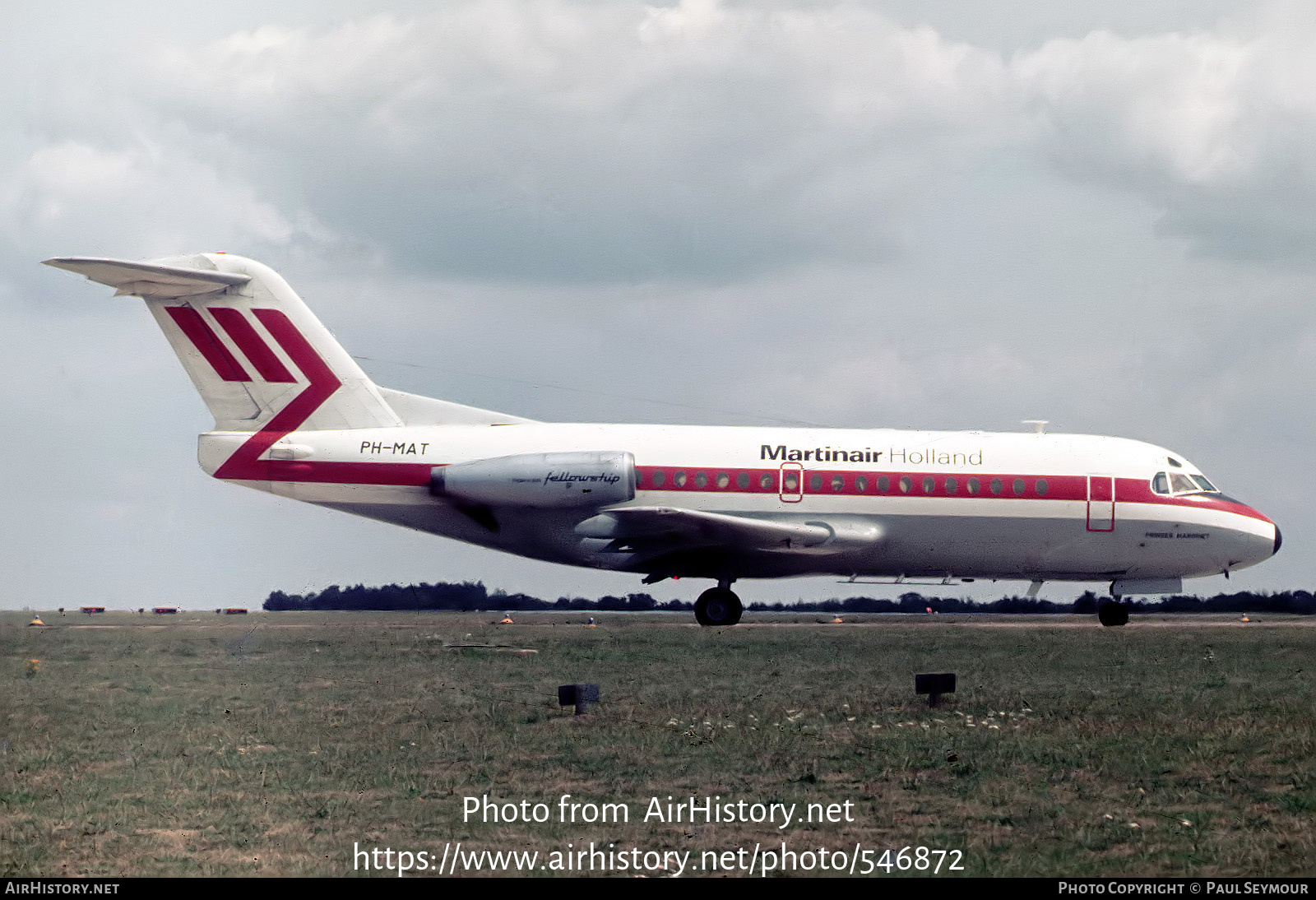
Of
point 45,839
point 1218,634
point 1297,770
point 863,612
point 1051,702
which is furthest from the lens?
point 863,612

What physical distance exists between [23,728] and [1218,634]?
914 inches

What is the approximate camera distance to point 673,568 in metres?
29.5

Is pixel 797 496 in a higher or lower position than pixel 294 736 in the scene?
higher

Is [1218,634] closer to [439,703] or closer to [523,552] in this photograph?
[523,552]

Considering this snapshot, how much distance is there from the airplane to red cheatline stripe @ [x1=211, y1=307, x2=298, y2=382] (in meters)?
0.03

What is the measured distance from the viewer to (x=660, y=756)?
11.9 meters

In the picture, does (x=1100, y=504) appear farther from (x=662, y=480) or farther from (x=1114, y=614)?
(x=662, y=480)

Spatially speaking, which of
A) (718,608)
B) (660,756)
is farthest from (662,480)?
(660,756)

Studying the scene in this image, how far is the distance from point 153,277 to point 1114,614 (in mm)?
21912

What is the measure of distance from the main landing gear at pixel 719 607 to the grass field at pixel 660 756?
6814 millimetres

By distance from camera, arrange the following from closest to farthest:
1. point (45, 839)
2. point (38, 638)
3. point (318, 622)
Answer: point (45, 839)
point (38, 638)
point (318, 622)

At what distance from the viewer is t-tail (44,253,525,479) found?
28.6m

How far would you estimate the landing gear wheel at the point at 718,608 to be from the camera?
29.3 m

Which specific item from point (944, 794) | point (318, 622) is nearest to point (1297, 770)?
point (944, 794)
